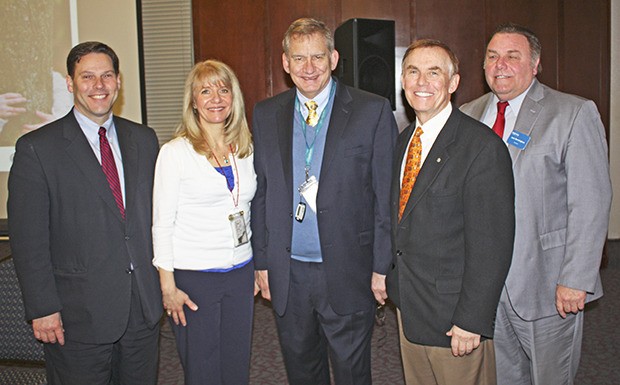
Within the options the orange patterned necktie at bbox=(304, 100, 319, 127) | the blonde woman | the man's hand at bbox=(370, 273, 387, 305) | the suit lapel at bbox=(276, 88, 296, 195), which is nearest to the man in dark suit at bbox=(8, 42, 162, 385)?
the blonde woman

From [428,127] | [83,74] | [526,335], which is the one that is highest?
[83,74]

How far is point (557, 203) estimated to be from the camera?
2322 millimetres

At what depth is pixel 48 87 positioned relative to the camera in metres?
6.28

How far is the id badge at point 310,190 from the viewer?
2475mm

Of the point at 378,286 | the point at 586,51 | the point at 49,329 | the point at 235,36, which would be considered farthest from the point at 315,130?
the point at 586,51

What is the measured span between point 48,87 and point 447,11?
14.5 ft

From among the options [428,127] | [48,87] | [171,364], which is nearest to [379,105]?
[428,127]

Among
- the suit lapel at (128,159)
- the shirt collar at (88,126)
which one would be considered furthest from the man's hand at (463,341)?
the shirt collar at (88,126)

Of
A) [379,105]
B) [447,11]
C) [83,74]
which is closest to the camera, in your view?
[83,74]

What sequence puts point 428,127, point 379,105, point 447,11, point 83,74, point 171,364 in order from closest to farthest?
point 428,127, point 83,74, point 379,105, point 171,364, point 447,11

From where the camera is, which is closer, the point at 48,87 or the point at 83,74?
the point at 83,74

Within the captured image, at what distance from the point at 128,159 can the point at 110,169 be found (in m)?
0.10

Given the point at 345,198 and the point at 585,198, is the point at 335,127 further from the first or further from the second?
the point at 585,198

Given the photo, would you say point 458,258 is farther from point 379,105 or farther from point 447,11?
point 447,11
